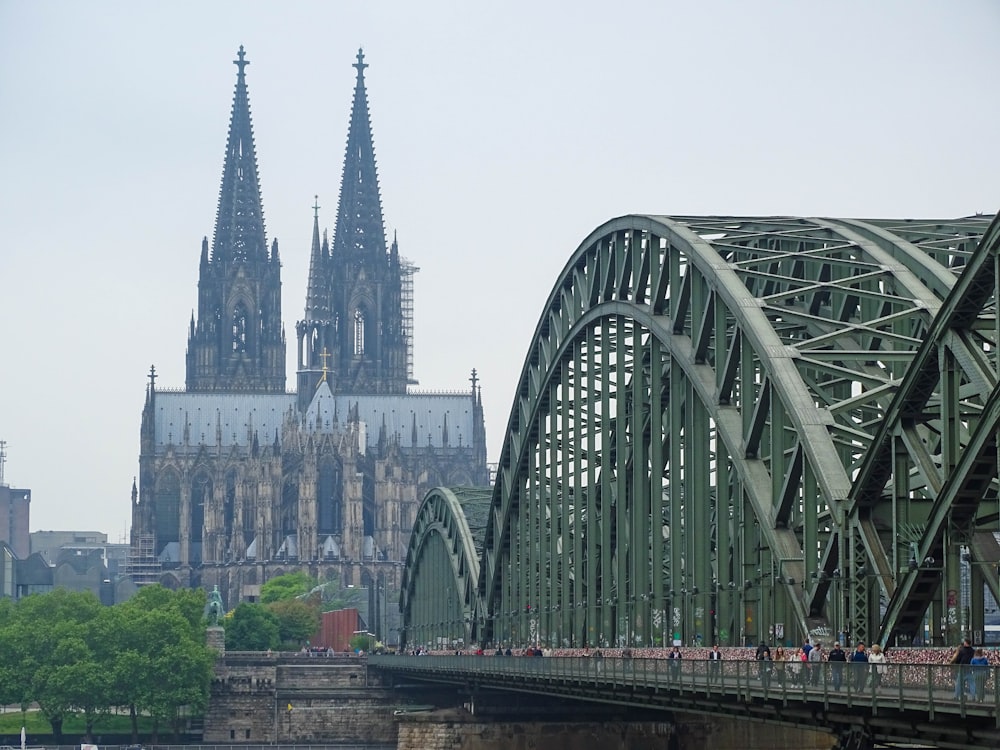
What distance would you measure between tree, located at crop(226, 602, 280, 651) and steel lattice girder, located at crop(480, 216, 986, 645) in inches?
4204

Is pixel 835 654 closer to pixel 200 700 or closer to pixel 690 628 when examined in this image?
pixel 690 628

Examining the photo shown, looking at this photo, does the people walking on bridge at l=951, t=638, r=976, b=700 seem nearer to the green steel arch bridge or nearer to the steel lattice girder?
the green steel arch bridge

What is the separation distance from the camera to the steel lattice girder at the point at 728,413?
1945 inches

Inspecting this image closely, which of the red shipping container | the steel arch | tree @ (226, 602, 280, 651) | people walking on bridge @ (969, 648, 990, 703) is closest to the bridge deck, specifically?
people walking on bridge @ (969, 648, 990, 703)

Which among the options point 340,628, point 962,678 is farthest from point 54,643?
point 962,678

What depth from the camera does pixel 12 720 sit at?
152 m

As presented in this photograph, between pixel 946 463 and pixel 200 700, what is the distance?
111 m

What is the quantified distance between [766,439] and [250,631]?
13505 centimetres

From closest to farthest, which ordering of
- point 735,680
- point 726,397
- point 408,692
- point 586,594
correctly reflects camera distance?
point 735,680 → point 726,397 → point 586,594 → point 408,692

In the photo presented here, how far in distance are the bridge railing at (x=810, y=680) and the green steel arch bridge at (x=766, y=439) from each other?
2.46 metres

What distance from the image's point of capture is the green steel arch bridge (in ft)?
139

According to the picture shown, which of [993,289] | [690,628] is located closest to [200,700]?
[690,628]

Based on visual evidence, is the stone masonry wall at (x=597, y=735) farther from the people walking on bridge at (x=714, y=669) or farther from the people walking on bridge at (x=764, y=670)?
the people walking on bridge at (x=764, y=670)

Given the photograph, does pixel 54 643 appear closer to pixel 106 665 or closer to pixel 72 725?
pixel 72 725
